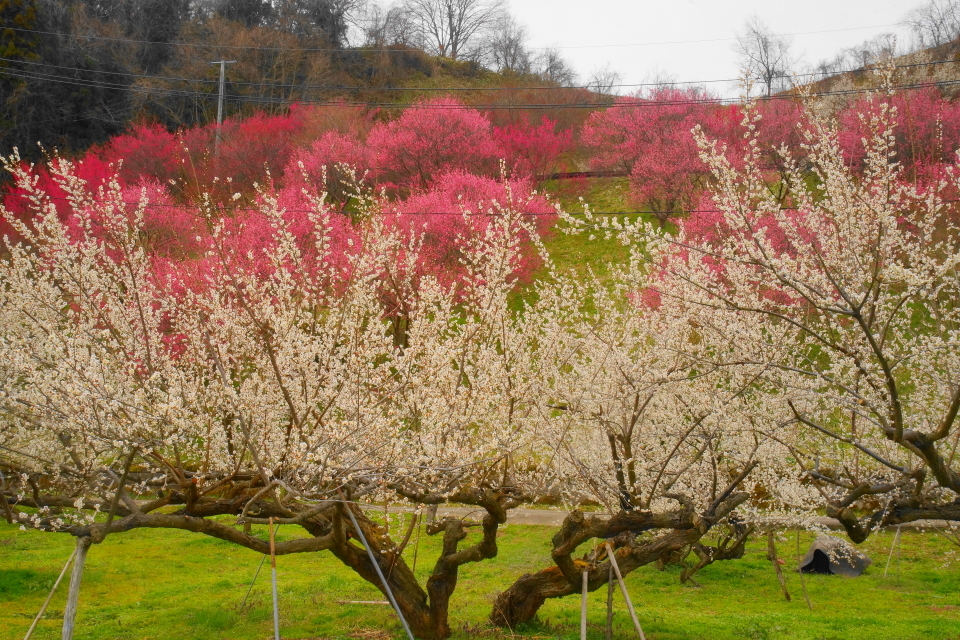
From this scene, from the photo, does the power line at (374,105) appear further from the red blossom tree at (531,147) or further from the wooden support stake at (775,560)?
the wooden support stake at (775,560)

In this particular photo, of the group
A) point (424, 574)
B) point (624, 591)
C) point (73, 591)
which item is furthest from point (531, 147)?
point (73, 591)

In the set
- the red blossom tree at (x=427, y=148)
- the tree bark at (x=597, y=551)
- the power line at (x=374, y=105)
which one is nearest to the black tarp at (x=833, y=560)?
the tree bark at (x=597, y=551)

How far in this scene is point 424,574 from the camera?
34.4ft

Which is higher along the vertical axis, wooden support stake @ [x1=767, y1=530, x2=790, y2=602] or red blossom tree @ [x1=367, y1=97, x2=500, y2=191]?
red blossom tree @ [x1=367, y1=97, x2=500, y2=191]

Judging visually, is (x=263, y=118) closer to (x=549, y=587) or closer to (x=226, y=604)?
(x=226, y=604)

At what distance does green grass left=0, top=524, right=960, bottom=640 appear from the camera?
817 centimetres

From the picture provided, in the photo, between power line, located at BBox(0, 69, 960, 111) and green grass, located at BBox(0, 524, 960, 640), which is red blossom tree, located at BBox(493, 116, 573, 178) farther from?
green grass, located at BBox(0, 524, 960, 640)

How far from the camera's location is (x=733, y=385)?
688 cm

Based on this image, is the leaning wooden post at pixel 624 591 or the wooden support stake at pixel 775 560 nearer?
the leaning wooden post at pixel 624 591

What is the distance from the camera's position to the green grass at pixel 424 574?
8.17m

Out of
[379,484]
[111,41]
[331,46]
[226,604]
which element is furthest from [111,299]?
[331,46]

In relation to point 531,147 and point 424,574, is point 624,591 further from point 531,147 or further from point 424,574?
point 531,147

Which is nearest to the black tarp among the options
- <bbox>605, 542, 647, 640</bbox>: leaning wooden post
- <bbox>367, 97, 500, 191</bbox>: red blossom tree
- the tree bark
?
the tree bark

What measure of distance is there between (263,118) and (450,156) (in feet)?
35.0
